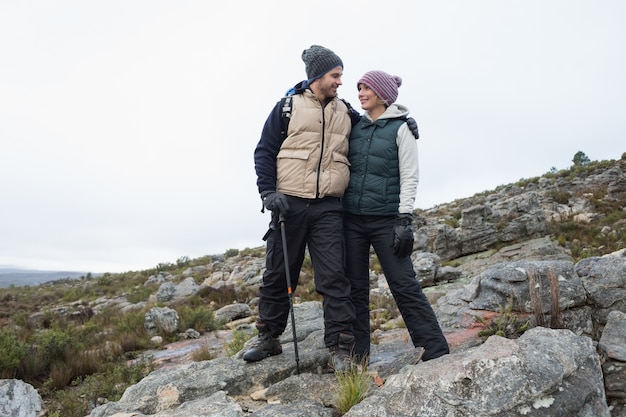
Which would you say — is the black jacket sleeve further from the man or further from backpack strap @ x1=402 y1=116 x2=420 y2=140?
backpack strap @ x1=402 y1=116 x2=420 y2=140

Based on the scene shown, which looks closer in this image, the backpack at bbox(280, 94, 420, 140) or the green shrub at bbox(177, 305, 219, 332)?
the backpack at bbox(280, 94, 420, 140)

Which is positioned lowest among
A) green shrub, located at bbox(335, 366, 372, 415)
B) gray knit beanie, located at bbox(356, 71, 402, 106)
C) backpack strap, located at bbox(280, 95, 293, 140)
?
green shrub, located at bbox(335, 366, 372, 415)

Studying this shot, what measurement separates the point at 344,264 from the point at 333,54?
210 cm

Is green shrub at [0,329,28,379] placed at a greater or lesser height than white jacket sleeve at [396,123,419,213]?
lesser

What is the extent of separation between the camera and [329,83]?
4.12m

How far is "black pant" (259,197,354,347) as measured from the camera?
12.8ft

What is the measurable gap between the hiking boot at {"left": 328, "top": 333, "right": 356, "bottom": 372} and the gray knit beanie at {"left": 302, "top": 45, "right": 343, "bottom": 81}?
252 cm

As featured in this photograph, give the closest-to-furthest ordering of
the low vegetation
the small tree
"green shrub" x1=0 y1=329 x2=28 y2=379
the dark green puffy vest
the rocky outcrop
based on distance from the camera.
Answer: the rocky outcrop, the dark green puffy vest, the low vegetation, "green shrub" x1=0 y1=329 x2=28 y2=379, the small tree

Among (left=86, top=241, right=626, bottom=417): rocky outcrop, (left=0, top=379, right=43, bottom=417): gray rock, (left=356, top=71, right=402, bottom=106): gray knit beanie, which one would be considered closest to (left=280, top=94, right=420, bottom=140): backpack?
(left=356, top=71, right=402, bottom=106): gray knit beanie

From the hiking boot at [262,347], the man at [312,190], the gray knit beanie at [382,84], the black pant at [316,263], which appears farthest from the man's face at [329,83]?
the hiking boot at [262,347]

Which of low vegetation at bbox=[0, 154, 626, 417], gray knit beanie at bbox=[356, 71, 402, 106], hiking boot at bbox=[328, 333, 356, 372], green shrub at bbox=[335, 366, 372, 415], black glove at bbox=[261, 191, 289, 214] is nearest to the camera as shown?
green shrub at bbox=[335, 366, 372, 415]

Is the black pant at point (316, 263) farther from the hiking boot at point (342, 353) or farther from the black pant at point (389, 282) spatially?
the black pant at point (389, 282)

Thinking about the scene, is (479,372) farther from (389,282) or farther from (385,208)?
(385,208)

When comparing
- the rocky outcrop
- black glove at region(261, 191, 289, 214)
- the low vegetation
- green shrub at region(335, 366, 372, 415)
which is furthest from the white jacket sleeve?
the low vegetation
